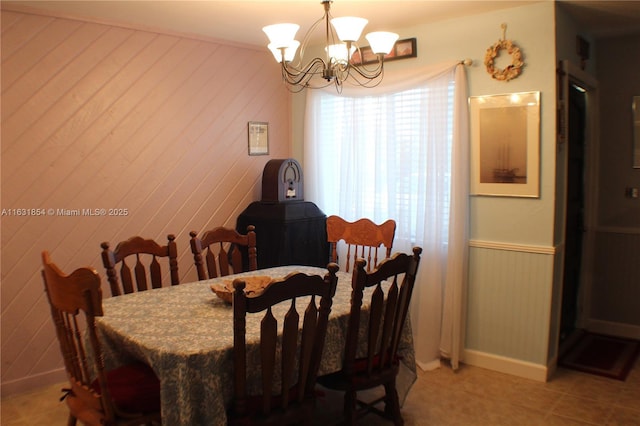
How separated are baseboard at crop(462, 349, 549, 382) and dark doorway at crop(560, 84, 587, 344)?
0.73 m

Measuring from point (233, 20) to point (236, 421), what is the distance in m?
→ 2.57

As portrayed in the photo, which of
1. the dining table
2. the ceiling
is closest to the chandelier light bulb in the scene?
the ceiling

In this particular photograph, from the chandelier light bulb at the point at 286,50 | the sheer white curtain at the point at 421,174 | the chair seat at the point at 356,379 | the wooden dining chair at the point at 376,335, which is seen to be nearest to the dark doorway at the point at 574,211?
the sheer white curtain at the point at 421,174

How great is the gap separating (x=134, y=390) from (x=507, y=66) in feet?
9.19

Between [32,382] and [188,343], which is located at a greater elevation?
[188,343]

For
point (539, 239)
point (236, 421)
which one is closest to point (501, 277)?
point (539, 239)

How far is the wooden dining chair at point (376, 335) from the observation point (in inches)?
87.7

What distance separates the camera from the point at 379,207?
12.8ft

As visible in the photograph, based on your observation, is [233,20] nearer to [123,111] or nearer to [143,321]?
[123,111]

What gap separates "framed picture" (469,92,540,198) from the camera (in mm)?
3215

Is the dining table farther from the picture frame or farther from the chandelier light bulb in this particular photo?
the picture frame

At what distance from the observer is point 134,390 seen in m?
1.98

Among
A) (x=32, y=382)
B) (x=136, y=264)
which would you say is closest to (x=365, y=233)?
(x=136, y=264)

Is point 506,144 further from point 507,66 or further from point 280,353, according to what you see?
point 280,353
